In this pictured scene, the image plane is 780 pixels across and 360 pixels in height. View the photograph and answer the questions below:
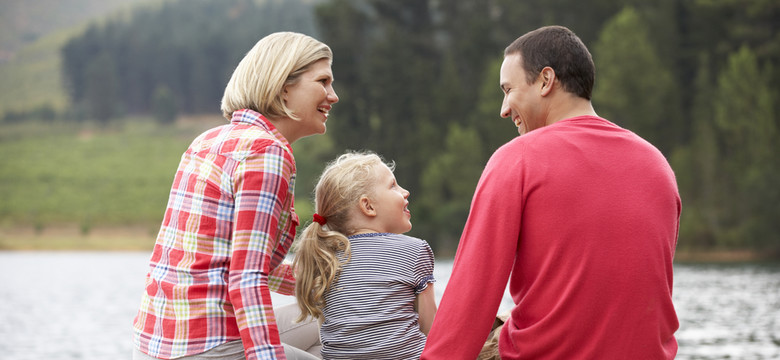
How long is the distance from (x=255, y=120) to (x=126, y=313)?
19.8 m

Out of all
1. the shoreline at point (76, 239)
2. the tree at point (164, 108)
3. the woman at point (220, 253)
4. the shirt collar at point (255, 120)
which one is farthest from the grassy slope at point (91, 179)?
the woman at point (220, 253)

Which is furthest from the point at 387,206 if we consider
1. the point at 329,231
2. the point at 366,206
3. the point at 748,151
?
the point at 748,151

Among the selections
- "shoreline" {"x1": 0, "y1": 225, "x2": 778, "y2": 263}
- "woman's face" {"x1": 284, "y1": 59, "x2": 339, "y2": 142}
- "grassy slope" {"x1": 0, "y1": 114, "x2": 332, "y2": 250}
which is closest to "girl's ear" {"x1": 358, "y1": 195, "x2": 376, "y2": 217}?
"woman's face" {"x1": 284, "y1": 59, "x2": 339, "y2": 142}

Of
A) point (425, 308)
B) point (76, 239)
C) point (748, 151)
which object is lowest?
point (76, 239)

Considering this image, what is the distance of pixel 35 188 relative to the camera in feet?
256

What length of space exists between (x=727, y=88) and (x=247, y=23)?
8331 centimetres

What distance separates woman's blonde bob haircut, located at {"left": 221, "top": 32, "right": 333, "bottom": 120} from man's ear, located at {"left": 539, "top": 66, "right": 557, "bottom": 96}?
0.64 metres

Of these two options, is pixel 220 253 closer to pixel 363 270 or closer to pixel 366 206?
pixel 363 270

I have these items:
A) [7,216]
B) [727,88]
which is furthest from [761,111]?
[7,216]

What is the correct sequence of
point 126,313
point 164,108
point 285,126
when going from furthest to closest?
point 164,108 → point 126,313 → point 285,126

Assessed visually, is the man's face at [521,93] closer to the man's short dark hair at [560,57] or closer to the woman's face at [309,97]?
the man's short dark hair at [560,57]

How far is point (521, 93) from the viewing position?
2.12 metres

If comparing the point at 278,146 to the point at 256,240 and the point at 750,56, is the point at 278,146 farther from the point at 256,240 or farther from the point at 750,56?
the point at 750,56

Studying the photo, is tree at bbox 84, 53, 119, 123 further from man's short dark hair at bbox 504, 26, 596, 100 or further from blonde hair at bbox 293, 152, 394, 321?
man's short dark hair at bbox 504, 26, 596, 100
